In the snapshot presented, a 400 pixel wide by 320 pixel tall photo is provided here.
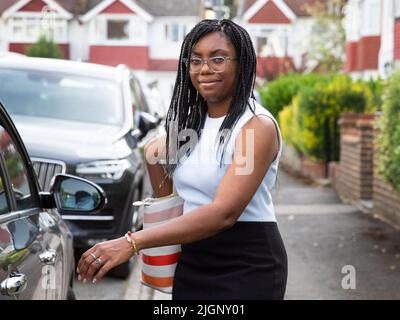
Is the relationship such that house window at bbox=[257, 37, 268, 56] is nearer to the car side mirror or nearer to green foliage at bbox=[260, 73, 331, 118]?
green foliage at bbox=[260, 73, 331, 118]

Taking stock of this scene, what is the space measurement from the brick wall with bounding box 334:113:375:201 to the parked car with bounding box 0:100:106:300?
9.41m

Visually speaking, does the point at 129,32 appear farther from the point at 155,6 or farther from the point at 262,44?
the point at 262,44

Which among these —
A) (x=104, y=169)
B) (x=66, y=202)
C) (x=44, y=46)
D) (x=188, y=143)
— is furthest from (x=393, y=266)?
(x=44, y=46)

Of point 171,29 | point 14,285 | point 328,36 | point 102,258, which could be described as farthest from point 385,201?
point 171,29

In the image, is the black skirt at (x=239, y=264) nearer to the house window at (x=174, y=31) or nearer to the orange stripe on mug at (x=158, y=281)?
the orange stripe on mug at (x=158, y=281)

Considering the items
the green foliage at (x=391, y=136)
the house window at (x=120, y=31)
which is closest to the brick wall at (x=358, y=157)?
the green foliage at (x=391, y=136)

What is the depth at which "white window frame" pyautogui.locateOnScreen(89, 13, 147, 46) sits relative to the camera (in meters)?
50.7

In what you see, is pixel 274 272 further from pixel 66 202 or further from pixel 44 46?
pixel 44 46

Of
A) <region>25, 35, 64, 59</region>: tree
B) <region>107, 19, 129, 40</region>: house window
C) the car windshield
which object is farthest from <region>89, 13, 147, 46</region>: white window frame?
the car windshield

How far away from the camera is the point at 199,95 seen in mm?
3611

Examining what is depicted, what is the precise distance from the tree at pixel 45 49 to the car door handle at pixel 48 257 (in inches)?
1777

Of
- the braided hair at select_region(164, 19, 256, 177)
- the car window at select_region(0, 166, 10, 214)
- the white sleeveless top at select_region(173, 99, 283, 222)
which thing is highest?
the braided hair at select_region(164, 19, 256, 177)

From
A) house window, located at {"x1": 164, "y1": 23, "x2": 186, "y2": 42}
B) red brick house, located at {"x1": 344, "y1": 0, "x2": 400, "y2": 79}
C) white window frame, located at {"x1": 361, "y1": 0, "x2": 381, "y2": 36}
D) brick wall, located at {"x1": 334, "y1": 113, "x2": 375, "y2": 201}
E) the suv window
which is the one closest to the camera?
the suv window

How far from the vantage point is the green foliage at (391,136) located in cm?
1005
